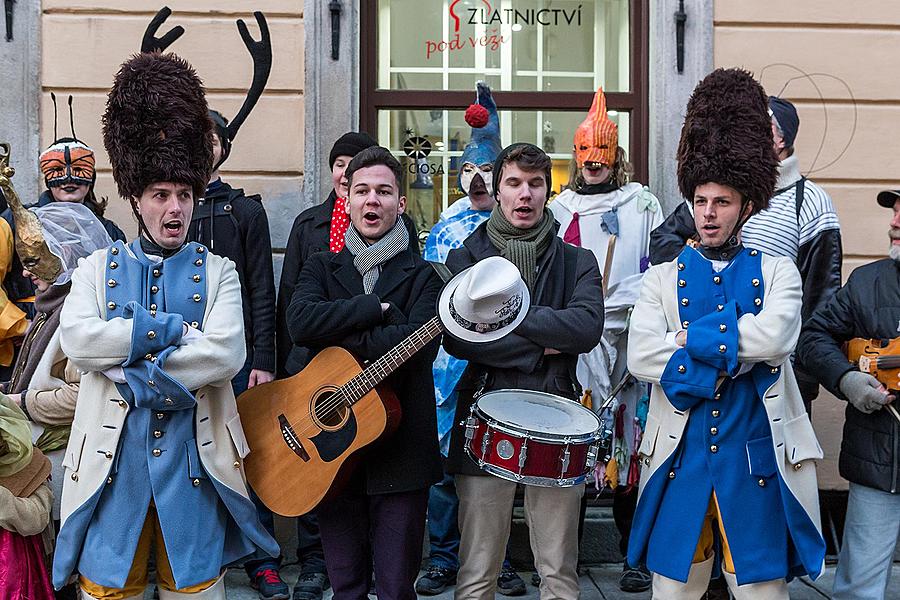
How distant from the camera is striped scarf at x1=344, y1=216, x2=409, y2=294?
4.45 m

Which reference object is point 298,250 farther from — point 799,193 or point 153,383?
point 799,193

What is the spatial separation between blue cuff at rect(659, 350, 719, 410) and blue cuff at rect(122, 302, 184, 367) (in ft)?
5.65

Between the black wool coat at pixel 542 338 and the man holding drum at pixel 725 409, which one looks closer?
the man holding drum at pixel 725 409

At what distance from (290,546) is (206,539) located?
2.20 m

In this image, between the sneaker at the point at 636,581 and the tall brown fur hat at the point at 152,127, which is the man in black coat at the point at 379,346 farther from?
the sneaker at the point at 636,581

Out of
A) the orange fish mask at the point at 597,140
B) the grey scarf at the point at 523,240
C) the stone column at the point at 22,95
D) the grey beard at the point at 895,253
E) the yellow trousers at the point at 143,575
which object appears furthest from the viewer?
the stone column at the point at 22,95

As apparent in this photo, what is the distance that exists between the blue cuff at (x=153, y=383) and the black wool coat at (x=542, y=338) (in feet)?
3.83

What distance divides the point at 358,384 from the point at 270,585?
162 centimetres

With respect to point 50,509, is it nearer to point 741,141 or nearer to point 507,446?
point 507,446

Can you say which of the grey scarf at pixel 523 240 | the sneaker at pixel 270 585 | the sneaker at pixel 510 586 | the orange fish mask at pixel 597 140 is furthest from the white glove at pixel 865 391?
the sneaker at pixel 270 585

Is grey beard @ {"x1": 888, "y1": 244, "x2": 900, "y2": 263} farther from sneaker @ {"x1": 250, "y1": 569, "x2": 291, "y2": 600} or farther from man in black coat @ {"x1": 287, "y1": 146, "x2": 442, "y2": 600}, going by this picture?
sneaker @ {"x1": 250, "y1": 569, "x2": 291, "y2": 600}

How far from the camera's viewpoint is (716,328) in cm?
405

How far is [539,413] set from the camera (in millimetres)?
4273

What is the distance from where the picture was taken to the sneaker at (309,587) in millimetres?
5297
